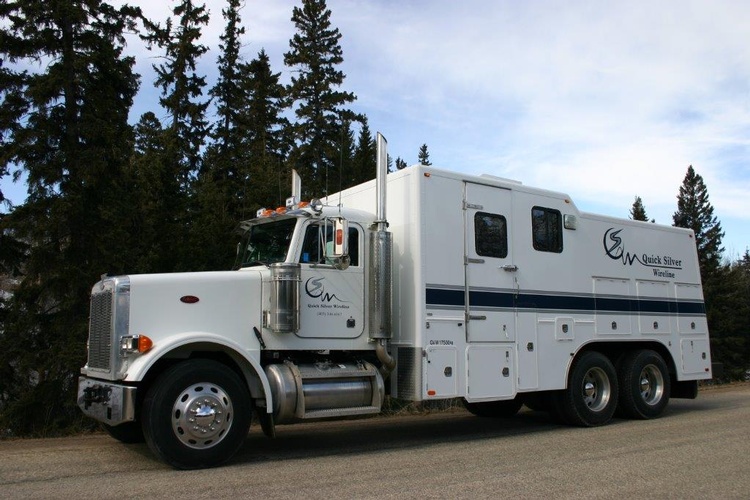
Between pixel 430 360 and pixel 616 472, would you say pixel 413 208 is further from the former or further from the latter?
pixel 616 472

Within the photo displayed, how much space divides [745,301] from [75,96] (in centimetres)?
5406

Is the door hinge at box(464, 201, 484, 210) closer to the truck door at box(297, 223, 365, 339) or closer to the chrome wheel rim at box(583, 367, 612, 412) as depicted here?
the truck door at box(297, 223, 365, 339)

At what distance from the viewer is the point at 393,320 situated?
873cm

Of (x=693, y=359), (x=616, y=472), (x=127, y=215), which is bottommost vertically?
(x=616, y=472)

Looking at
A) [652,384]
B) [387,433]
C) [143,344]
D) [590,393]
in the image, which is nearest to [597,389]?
[590,393]

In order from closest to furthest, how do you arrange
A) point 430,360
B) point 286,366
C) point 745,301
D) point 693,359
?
point 286,366 → point 430,360 → point 693,359 → point 745,301

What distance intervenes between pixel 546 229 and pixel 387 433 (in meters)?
3.86

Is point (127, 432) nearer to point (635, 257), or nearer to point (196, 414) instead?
point (196, 414)

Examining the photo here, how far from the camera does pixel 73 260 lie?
49.6ft

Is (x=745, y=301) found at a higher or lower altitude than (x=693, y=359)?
higher

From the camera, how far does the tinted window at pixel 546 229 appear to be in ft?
32.7

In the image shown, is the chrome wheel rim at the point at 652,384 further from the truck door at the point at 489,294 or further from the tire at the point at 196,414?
the tire at the point at 196,414

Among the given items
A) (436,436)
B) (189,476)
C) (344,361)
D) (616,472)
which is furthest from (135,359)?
(616,472)

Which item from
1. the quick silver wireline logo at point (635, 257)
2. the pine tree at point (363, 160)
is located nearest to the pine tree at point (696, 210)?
the pine tree at point (363, 160)
